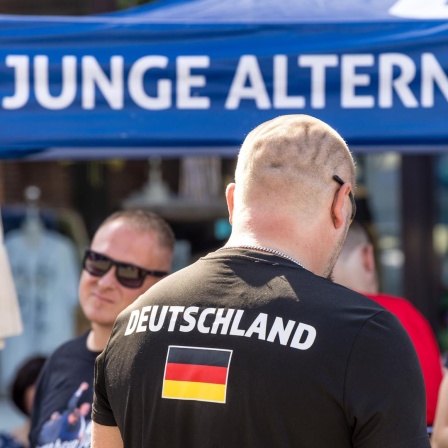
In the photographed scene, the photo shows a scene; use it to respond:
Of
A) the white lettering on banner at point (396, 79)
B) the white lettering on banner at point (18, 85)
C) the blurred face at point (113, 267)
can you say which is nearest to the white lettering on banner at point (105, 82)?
the white lettering on banner at point (18, 85)

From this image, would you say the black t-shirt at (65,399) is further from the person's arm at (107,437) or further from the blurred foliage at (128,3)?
the blurred foliage at (128,3)

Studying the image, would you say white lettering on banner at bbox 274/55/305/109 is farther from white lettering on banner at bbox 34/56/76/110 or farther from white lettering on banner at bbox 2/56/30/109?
white lettering on banner at bbox 2/56/30/109

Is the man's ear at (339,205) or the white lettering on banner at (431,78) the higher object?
the white lettering on banner at (431,78)

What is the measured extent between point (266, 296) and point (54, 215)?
4.59 m

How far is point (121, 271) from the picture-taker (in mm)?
3104

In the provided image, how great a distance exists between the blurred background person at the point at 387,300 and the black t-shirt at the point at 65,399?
953 millimetres

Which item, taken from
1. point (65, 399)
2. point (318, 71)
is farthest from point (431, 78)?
point (65, 399)

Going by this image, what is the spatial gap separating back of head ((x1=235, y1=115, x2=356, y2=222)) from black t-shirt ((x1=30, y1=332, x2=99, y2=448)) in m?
1.24

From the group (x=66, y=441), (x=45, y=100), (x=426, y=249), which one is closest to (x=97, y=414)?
(x=66, y=441)

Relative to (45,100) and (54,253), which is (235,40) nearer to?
(45,100)

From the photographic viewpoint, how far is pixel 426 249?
568 centimetres

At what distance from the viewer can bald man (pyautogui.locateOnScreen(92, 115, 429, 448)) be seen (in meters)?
1.68

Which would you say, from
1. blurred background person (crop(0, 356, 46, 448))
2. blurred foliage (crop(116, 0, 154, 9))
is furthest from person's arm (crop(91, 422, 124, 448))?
blurred foliage (crop(116, 0, 154, 9))

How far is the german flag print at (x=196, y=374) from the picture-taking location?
1.75m
